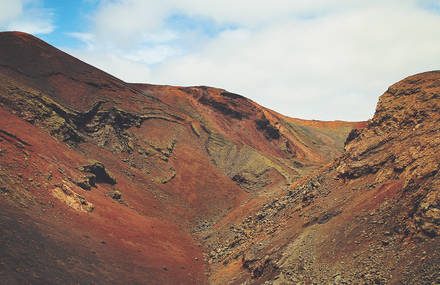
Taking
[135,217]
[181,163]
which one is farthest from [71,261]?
[181,163]

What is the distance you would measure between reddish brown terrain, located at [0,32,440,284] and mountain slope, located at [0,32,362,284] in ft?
0.41

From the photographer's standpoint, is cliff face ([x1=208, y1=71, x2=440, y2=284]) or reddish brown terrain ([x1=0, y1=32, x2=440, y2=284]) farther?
reddish brown terrain ([x1=0, y1=32, x2=440, y2=284])

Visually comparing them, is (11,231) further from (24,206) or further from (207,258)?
(207,258)

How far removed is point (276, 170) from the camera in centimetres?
4262

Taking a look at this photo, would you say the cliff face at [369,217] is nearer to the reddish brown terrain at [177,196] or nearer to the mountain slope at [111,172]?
the reddish brown terrain at [177,196]

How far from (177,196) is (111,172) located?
24.0 ft

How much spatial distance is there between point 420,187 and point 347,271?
163 inches

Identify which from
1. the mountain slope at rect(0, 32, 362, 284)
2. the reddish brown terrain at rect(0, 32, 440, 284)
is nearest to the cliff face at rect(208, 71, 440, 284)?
the reddish brown terrain at rect(0, 32, 440, 284)

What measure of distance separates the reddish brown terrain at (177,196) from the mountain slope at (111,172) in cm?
13

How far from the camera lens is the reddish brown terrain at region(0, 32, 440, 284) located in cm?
1145

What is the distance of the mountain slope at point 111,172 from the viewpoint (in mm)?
14773

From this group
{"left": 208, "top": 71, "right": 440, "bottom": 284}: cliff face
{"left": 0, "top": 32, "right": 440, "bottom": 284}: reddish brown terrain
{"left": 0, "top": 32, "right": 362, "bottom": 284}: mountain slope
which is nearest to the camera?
{"left": 208, "top": 71, "right": 440, "bottom": 284}: cliff face

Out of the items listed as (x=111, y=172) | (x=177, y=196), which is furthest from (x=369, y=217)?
(x=111, y=172)

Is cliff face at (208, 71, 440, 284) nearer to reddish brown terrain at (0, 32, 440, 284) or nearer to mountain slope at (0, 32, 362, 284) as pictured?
reddish brown terrain at (0, 32, 440, 284)
